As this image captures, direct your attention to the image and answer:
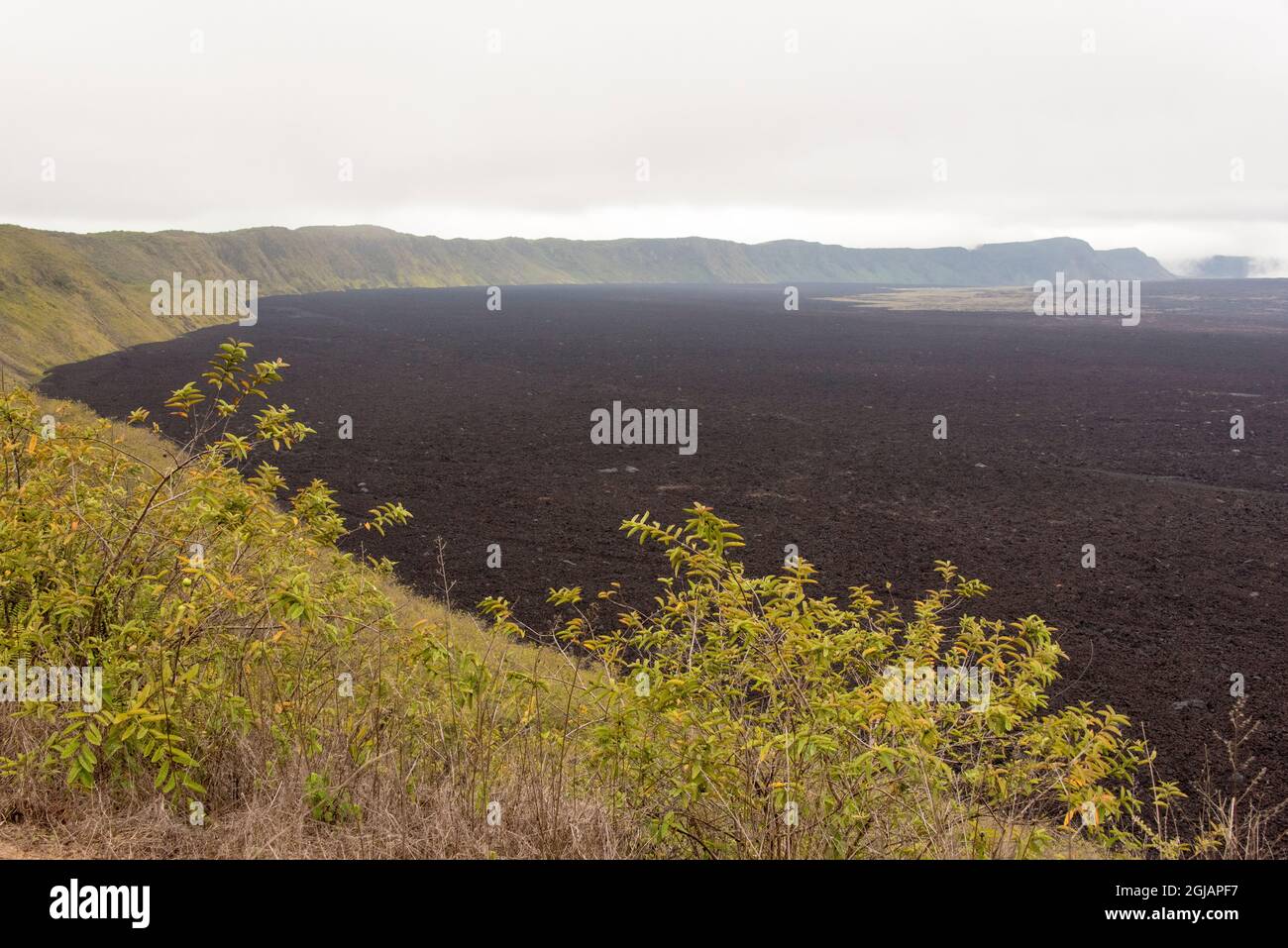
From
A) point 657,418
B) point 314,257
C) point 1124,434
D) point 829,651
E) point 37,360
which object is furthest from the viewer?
point 314,257

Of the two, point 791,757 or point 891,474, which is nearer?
point 791,757

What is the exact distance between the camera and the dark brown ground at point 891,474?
14.6 meters

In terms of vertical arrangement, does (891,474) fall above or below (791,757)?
below

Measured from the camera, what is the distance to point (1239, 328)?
88.2 metres

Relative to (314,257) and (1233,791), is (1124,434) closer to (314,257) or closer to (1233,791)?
(1233,791)

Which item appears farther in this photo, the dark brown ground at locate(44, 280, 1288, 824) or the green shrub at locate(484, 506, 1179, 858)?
the dark brown ground at locate(44, 280, 1288, 824)

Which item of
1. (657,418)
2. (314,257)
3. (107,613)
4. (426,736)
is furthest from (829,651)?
(314,257)

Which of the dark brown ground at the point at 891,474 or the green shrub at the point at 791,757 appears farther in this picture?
the dark brown ground at the point at 891,474

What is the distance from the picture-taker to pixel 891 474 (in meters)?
Answer: 25.3

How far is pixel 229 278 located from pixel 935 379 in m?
119

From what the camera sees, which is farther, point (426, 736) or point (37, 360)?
point (37, 360)

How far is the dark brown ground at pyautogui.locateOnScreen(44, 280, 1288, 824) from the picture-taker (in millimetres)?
14578
